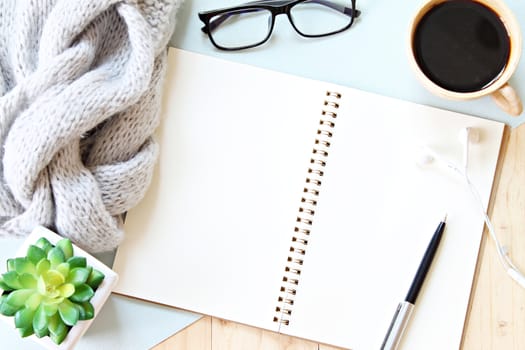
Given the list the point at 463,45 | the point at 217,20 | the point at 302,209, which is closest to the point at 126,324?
the point at 302,209

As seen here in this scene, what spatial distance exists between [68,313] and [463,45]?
44 cm

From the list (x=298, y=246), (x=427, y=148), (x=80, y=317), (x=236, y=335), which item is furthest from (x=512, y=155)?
(x=80, y=317)

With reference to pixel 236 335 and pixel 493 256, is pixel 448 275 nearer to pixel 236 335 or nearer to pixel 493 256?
pixel 493 256

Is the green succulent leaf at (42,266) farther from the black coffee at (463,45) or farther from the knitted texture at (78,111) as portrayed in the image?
the black coffee at (463,45)

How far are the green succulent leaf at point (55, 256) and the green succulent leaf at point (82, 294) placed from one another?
3 cm

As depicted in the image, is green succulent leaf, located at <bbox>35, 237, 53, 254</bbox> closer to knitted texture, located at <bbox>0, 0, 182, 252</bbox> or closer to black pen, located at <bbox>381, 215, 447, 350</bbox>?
knitted texture, located at <bbox>0, 0, 182, 252</bbox>

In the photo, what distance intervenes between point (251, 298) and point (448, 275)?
0.21 meters

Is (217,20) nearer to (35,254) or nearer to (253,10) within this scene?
(253,10)

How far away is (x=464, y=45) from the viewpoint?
23.4 inches

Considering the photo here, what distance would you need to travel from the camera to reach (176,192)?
64 cm

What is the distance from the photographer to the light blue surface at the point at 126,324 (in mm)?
628

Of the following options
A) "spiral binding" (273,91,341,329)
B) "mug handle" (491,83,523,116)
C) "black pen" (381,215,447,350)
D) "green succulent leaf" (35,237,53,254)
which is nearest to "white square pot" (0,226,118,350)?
"green succulent leaf" (35,237,53,254)

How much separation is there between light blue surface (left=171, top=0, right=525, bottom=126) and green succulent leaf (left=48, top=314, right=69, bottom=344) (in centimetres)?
30

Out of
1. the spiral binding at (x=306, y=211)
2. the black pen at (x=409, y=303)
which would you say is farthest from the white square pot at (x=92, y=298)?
the black pen at (x=409, y=303)
